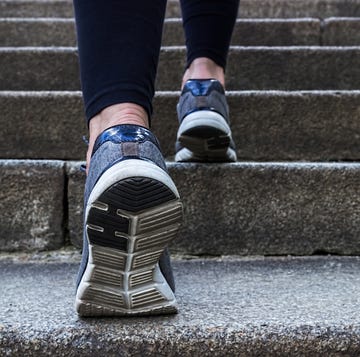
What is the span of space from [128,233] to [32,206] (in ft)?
1.91

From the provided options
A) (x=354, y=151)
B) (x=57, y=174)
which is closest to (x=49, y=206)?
(x=57, y=174)

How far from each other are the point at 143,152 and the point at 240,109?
86cm

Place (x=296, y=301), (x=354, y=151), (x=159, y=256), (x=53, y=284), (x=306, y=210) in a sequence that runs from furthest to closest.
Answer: (x=354, y=151)
(x=306, y=210)
(x=53, y=284)
(x=296, y=301)
(x=159, y=256)

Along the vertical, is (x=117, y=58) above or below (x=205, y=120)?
above

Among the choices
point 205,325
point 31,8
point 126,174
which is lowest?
point 31,8

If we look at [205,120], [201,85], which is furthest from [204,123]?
[201,85]

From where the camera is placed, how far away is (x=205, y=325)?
783 millimetres

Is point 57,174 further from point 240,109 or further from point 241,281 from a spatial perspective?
point 240,109

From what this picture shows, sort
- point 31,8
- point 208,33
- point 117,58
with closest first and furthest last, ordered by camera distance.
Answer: point 117,58
point 208,33
point 31,8

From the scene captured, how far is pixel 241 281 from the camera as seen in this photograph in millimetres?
1029

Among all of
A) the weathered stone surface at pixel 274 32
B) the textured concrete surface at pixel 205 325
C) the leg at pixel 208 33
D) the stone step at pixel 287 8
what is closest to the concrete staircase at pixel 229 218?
the textured concrete surface at pixel 205 325

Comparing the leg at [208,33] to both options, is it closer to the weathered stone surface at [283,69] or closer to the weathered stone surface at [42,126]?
the weathered stone surface at [42,126]

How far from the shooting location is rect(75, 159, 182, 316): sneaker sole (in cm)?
69

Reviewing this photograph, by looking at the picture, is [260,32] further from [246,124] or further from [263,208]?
[263,208]
